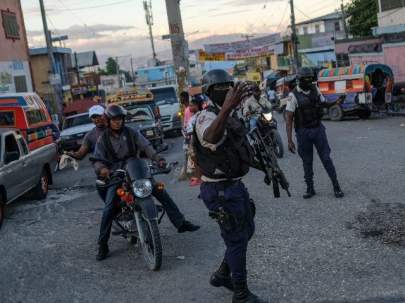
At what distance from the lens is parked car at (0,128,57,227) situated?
8875mm

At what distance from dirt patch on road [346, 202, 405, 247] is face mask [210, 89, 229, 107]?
2586 mm

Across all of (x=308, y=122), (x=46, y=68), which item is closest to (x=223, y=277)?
(x=308, y=122)

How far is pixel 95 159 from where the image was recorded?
244 inches

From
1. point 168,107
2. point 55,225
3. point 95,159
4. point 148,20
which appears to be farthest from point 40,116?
point 148,20

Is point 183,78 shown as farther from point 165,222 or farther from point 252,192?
point 165,222

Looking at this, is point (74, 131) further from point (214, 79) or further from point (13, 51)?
point (214, 79)

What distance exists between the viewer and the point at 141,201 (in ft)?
18.4

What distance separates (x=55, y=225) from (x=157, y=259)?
129 inches

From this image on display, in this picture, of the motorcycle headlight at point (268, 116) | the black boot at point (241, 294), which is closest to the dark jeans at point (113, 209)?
the black boot at point (241, 294)

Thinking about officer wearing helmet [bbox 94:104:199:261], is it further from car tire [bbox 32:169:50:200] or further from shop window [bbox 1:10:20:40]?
shop window [bbox 1:10:20:40]

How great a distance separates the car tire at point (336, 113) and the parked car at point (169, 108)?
19.4 feet

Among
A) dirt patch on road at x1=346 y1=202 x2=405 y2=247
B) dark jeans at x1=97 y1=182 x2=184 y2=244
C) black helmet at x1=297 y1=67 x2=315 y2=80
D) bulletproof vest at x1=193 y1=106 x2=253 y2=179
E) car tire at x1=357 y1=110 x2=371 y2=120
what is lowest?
car tire at x1=357 y1=110 x2=371 y2=120

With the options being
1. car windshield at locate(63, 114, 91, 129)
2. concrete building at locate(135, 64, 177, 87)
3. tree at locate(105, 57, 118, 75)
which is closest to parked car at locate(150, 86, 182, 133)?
car windshield at locate(63, 114, 91, 129)

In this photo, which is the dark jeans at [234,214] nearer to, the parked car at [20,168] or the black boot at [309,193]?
the black boot at [309,193]
